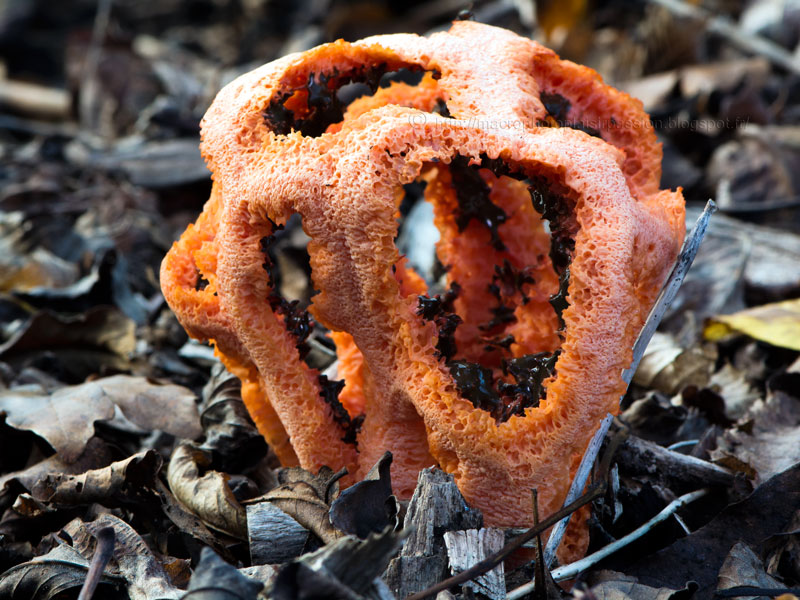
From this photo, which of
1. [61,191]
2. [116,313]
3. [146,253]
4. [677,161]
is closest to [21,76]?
[61,191]

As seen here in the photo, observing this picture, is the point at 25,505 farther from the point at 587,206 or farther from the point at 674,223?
the point at 674,223

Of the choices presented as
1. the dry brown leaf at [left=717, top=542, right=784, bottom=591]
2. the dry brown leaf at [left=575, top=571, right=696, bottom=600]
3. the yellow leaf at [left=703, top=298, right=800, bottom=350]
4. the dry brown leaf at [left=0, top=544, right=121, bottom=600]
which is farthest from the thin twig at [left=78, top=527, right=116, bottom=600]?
the yellow leaf at [left=703, top=298, right=800, bottom=350]

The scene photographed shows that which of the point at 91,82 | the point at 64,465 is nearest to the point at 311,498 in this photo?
the point at 64,465

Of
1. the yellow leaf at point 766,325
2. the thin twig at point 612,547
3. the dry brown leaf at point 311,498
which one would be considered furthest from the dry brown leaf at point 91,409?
the yellow leaf at point 766,325

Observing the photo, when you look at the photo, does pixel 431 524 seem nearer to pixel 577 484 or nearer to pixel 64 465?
pixel 577 484

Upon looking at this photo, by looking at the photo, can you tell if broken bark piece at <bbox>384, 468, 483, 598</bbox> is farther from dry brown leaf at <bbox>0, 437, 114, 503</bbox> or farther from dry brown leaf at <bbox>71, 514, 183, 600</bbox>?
dry brown leaf at <bbox>0, 437, 114, 503</bbox>
